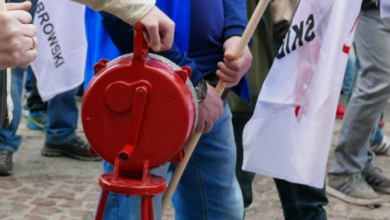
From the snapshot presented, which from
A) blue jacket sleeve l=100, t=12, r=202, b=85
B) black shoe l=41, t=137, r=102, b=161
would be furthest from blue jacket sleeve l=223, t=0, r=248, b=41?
black shoe l=41, t=137, r=102, b=161

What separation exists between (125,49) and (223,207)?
770mm

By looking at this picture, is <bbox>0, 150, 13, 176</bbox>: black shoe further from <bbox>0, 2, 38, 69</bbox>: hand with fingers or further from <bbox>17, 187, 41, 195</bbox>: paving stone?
<bbox>0, 2, 38, 69</bbox>: hand with fingers

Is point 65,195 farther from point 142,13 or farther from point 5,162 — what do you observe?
point 142,13

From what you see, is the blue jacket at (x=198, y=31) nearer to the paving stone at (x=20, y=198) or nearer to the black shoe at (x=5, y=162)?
the paving stone at (x=20, y=198)

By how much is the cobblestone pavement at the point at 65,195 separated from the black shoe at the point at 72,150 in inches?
2.7

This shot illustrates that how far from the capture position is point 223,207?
2.70 m

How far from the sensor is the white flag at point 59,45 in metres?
4.59

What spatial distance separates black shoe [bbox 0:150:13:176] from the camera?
4938mm

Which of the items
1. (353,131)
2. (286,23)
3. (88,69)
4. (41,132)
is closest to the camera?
(88,69)

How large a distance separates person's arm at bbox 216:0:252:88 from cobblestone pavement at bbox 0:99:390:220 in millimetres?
1899

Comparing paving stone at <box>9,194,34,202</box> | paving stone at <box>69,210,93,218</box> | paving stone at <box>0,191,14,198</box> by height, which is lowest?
paving stone at <box>69,210,93,218</box>

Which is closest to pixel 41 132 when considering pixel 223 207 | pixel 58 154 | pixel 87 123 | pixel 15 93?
pixel 58 154

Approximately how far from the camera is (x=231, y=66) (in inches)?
94.7

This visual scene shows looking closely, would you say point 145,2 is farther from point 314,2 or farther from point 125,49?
point 314,2
